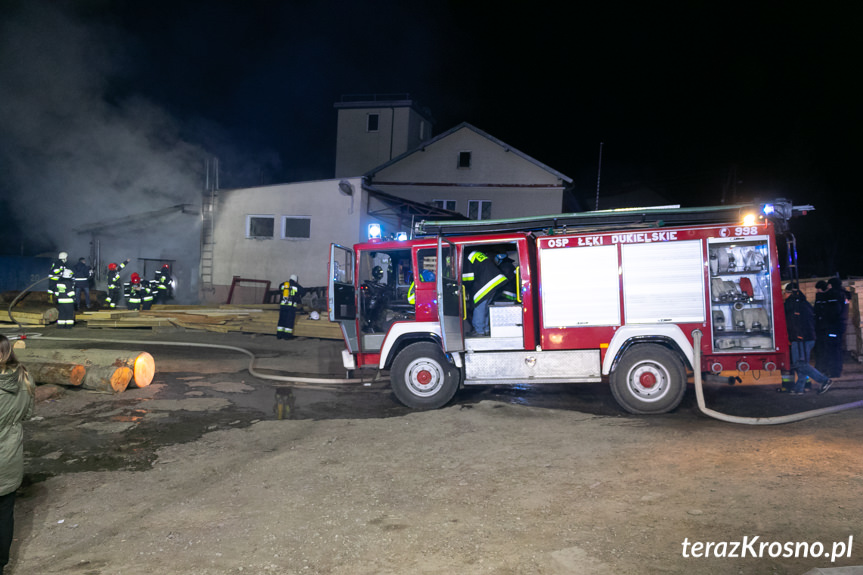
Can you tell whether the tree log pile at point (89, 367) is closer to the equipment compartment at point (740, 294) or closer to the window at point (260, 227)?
the equipment compartment at point (740, 294)

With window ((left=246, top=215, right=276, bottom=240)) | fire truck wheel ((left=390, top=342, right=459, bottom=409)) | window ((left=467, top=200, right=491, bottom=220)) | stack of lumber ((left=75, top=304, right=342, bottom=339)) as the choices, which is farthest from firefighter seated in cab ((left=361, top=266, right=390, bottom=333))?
window ((left=467, top=200, right=491, bottom=220))

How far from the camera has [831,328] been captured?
8.91 metres

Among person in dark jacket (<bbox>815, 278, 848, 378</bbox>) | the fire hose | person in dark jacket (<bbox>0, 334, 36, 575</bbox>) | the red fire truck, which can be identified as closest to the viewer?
person in dark jacket (<bbox>0, 334, 36, 575</bbox>)

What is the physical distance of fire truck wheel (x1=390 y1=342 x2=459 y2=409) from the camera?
24.2 feet

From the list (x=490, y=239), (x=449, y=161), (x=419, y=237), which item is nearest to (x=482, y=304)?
(x=490, y=239)

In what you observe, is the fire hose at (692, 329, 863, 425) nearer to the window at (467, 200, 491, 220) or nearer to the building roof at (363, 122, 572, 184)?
the building roof at (363, 122, 572, 184)

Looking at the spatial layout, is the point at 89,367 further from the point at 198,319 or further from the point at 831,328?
the point at 831,328

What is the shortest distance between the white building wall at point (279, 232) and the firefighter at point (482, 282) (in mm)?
11435

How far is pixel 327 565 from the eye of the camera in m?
3.23

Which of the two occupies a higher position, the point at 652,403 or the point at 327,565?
the point at 652,403

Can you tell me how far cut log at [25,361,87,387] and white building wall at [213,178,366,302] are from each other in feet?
37.0

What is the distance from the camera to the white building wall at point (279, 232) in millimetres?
18812

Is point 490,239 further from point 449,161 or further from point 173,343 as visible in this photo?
point 449,161

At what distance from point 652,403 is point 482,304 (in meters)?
2.47
